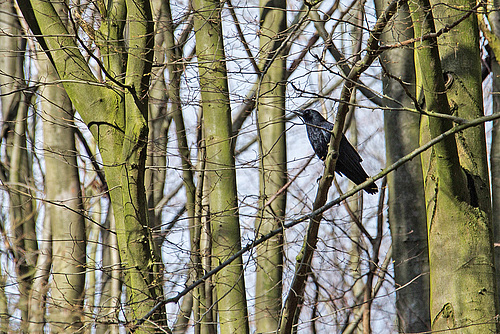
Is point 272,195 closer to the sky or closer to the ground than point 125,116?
closer to the ground

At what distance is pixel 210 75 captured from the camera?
4434 mm

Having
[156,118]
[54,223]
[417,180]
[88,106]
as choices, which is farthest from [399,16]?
[54,223]

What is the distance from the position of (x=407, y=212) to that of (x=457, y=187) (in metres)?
1.51

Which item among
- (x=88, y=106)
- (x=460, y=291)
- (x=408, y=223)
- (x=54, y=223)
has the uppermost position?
(x=88, y=106)

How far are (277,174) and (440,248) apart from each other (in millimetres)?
2436

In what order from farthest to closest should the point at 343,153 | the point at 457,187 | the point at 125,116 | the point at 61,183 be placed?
the point at 343,153 → the point at 61,183 → the point at 125,116 → the point at 457,187

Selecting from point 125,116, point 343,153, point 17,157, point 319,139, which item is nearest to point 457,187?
point 125,116

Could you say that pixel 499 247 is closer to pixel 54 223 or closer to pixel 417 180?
pixel 417 180

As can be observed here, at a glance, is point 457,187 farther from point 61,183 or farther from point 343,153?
point 61,183

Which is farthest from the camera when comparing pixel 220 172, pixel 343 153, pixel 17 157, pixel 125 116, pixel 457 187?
pixel 17 157

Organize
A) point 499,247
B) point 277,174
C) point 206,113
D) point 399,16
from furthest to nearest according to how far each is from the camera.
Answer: point 277,174 → point 499,247 → point 206,113 → point 399,16

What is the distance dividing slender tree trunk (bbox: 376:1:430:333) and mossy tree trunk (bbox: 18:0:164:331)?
2.10 meters

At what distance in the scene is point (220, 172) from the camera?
4613 mm

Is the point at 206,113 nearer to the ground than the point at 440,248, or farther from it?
farther from it
